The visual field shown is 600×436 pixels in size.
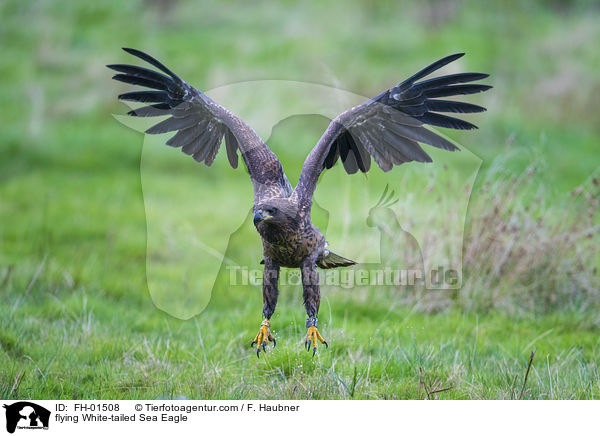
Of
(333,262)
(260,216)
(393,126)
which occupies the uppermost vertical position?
(393,126)

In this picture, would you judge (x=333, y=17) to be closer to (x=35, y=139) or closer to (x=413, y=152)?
(x=35, y=139)

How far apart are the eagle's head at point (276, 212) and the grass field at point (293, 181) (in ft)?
2.91

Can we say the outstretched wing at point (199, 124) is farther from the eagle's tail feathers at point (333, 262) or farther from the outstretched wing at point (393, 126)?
the eagle's tail feathers at point (333, 262)

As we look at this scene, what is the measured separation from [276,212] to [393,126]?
0.78m

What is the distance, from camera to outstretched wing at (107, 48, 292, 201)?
8.17ft

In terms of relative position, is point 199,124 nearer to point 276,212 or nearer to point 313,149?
point 313,149

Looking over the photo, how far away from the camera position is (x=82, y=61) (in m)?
8.30

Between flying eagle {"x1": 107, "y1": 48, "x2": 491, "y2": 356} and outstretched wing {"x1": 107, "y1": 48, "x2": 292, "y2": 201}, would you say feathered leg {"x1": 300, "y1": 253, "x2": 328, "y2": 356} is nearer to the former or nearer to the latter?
flying eagle {"x1": 107, "y1": 48, "x2": 491, "y2": 356}

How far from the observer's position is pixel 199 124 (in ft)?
9.35

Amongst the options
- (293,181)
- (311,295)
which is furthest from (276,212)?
(293,181)

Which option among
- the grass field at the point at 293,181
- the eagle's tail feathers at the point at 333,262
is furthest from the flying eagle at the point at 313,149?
the grass field at the point at 293,181

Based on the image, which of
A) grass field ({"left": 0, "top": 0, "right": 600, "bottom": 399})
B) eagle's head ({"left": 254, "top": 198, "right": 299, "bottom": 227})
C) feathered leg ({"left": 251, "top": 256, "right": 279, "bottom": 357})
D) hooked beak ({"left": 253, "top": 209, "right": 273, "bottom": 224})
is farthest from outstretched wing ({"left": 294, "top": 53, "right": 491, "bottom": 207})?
grass field ({"left": 0, "top": 0, "right": 600, "bottom": 399})

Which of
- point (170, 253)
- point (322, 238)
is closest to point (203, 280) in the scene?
point (170, 253)

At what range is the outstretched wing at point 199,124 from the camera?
8.17ft
